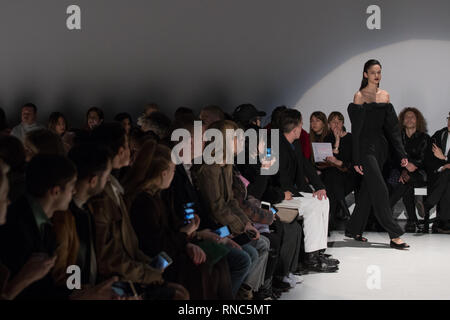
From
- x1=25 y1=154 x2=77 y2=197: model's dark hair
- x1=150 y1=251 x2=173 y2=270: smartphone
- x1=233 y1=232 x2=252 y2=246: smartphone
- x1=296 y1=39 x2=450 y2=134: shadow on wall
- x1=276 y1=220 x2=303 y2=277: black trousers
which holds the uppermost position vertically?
x1=296 y1=39 x2=450 y2=134: shadow on wall

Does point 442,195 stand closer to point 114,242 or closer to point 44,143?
point 44,143

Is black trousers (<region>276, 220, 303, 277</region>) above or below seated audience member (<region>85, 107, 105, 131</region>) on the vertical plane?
below

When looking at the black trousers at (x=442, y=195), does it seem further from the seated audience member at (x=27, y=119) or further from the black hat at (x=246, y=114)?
the seated audience member at (x=27, y=119)

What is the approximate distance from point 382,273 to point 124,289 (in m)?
3.01

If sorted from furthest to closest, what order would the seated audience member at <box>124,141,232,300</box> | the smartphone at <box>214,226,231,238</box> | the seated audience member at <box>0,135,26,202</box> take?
the smartphone at <box>214,226,231,238</box>
the seated audience member at <box>124,141,232,300</box>
the seated audience member at <box>0,135,26,202</box>

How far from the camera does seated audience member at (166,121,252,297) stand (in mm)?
3500

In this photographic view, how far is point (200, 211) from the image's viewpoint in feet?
12.2

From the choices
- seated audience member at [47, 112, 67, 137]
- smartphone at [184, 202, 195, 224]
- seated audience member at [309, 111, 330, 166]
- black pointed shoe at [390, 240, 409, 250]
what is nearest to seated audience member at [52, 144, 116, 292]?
smartphone at [184, 202, 195, 224]

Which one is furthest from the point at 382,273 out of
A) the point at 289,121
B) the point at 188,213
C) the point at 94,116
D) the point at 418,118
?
the point at 94,116

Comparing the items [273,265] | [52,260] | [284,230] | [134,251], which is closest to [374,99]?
[284,230]

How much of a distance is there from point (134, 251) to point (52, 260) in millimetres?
569

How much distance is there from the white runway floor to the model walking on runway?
290mm

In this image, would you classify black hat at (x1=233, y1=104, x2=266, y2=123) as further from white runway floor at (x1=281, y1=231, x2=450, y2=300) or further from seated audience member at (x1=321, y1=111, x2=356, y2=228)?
seated audience member at (x1=321, y1=111, x2=356, y2=228)
